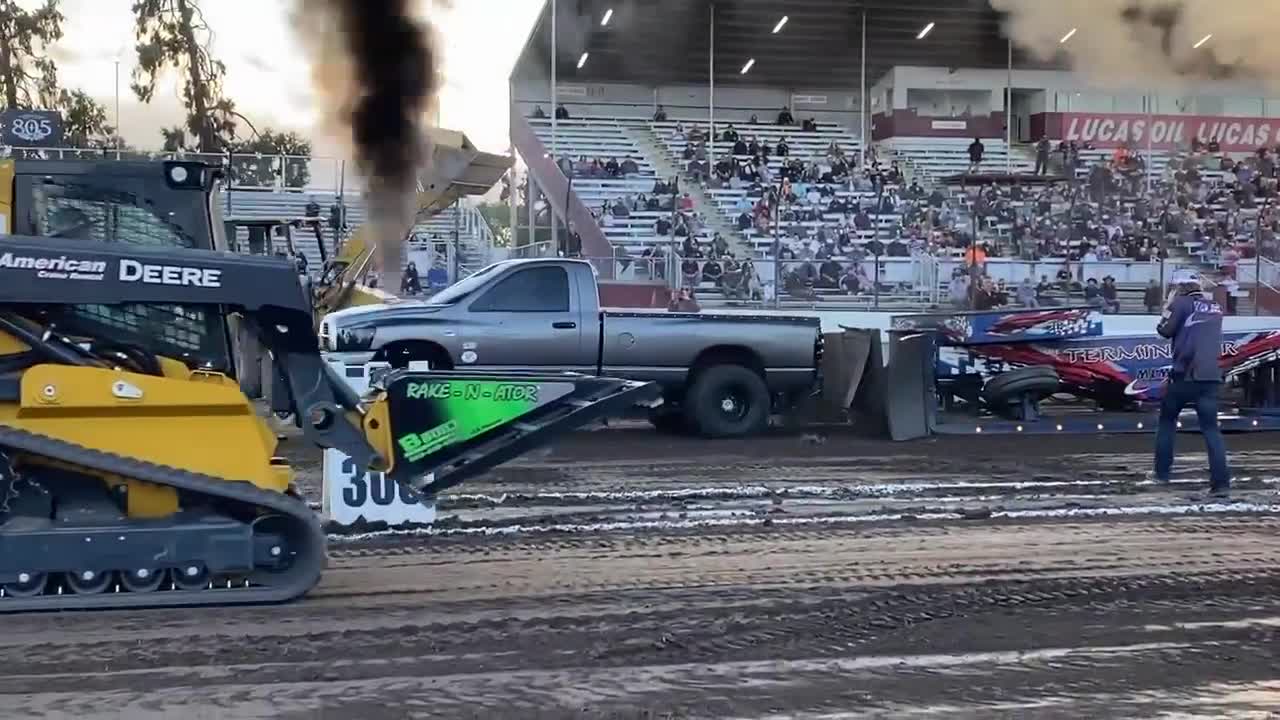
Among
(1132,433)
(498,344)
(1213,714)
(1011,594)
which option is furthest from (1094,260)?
(1213,714)

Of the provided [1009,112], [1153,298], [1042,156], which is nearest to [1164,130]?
[1009,112]

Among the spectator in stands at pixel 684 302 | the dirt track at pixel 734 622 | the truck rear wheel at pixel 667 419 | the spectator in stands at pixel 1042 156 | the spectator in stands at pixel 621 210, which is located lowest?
the dirt track at pixel 734 622

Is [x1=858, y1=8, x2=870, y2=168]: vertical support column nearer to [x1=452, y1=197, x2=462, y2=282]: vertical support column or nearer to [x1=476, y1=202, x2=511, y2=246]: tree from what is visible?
[x1=476, y1=202, x2=511, y2=246]: tree

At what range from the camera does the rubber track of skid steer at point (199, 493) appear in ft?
22.0

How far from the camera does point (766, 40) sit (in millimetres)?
36156

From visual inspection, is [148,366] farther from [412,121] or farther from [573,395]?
[412,121]

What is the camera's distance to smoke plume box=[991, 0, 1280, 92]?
3127 cm

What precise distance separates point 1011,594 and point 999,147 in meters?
30.7

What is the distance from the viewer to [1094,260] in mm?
24219

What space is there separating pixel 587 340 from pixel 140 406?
28.1 feet

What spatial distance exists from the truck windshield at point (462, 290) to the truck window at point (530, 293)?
16 cm

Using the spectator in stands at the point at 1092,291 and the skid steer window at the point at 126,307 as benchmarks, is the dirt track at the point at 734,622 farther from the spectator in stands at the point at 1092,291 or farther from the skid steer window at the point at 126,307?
the spectator in stands at the point at 1092,291

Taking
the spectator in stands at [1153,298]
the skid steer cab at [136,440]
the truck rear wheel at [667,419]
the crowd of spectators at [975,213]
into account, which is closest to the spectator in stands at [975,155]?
the crowd of spectators at [975,213]

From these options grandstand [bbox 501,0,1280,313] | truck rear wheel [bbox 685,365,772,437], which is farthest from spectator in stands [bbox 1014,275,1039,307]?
truck rear wheel [bbox 685,365,772,437]
